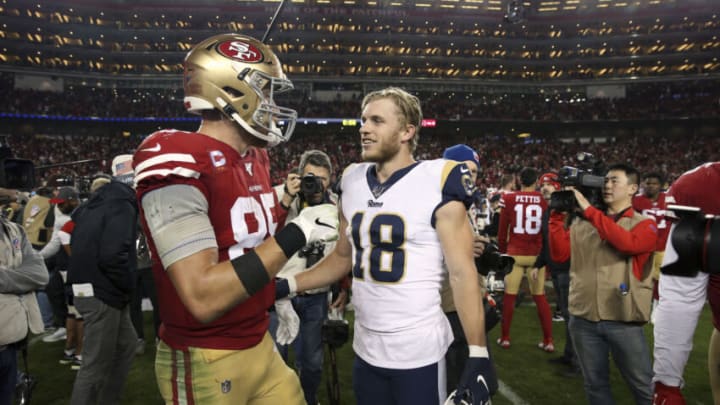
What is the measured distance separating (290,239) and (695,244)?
131cm

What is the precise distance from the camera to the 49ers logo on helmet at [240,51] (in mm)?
1869

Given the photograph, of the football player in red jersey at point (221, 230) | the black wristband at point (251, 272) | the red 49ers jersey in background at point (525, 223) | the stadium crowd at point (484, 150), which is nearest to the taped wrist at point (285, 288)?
the football player in red jersey at point (221, 230)

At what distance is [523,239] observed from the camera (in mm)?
5809

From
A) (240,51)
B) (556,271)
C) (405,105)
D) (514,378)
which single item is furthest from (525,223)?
(240,51)

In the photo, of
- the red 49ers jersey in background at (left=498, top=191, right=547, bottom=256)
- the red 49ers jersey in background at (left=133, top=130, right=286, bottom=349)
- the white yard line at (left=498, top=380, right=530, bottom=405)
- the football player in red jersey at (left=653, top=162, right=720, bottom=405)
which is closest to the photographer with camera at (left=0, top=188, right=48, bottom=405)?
the red 49ers jersey in background at (left=133, top=130, right=286, bottom=349)

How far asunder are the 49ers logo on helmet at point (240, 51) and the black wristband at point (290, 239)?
817mm

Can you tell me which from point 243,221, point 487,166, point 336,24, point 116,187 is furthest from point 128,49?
point 243,221

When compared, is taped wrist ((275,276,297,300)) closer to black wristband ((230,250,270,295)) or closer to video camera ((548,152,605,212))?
black wristband ((230,250,270,295))

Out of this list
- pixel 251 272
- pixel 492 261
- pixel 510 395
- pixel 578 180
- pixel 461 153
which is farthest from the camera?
pixel 510 395

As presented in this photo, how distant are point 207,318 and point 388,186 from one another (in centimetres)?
111

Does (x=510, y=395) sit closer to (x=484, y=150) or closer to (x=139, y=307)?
(x=139, y=307)

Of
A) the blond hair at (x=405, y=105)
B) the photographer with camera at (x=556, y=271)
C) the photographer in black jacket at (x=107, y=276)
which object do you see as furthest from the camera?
the photographer with camera at (x=556, y=271)

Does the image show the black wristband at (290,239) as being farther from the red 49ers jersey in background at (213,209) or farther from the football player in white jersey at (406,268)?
the football player in white jersey at (406,268)

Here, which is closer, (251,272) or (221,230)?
(251,272)
